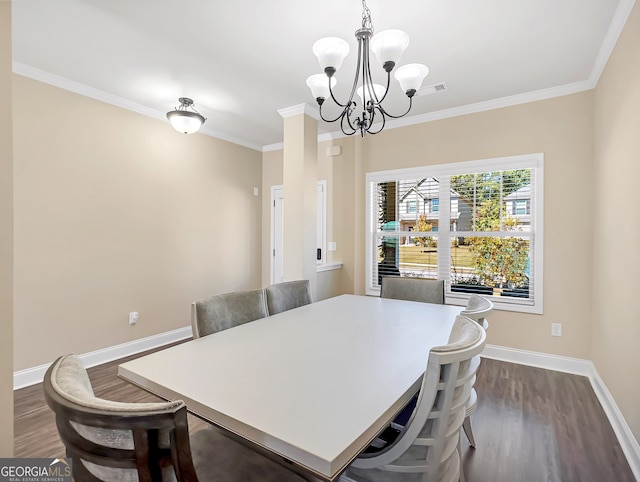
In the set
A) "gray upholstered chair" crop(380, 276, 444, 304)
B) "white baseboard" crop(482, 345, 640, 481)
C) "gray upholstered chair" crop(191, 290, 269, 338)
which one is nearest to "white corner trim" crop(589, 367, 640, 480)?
"white baseboard" crop(482, 345, 640, 481)

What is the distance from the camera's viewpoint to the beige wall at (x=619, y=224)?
1.90m

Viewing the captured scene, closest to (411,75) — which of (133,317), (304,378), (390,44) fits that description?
(390,44)

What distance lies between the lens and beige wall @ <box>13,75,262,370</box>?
2750mm

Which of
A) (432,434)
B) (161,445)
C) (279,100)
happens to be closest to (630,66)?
(432,434)

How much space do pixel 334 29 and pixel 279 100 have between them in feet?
4.21

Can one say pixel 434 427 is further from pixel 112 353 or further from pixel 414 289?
pixel 112 353

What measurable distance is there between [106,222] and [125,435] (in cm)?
318

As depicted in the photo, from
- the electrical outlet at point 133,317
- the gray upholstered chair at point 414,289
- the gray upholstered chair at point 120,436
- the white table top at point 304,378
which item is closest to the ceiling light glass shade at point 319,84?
the white table top at point 304,378

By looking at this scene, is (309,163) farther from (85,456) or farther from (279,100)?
(85,456)

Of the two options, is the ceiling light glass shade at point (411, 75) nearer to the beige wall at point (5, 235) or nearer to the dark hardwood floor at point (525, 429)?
the beige wall at point (5, 235)

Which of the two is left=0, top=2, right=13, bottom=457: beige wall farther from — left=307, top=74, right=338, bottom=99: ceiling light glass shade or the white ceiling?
left=307, top=74, right=338, bottom=99: ceiling light glass shade

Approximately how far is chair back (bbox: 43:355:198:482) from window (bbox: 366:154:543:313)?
11.3 feet

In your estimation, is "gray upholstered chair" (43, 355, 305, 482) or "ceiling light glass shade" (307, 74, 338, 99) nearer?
"gray upholstered chair" (43, 355, 305, 482)

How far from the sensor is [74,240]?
303cm
